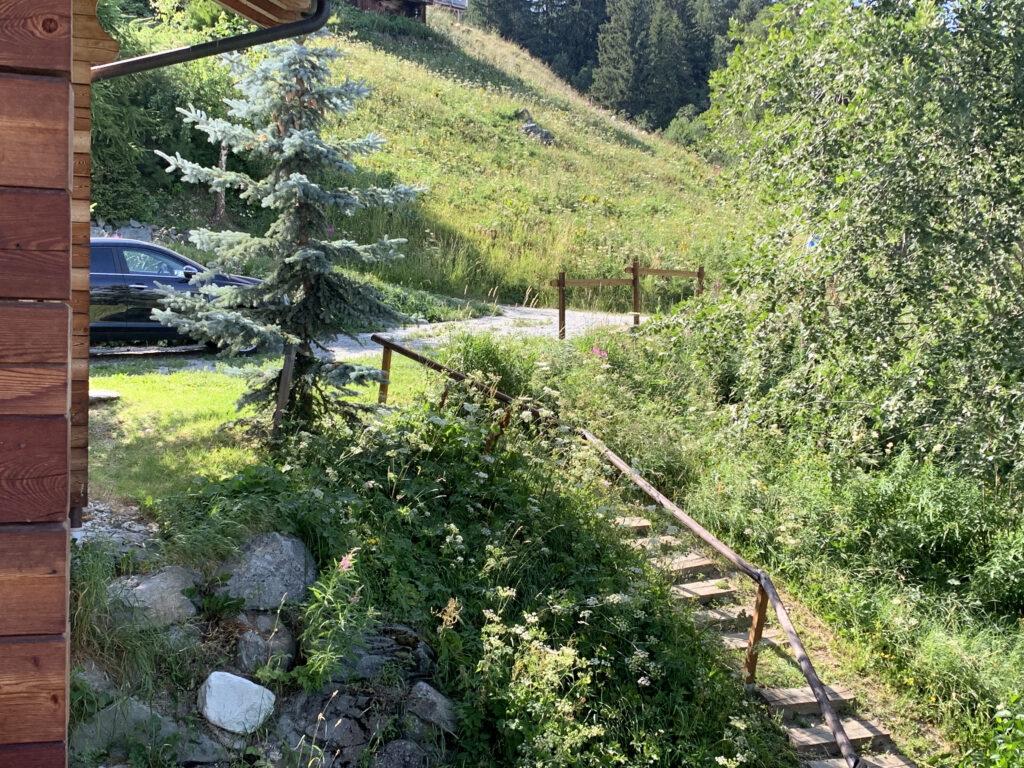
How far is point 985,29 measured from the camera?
616 centimetres

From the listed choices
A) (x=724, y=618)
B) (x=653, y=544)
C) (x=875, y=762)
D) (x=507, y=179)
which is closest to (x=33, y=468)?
(x=653, y=544)

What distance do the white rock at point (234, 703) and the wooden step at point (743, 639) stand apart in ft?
12.2

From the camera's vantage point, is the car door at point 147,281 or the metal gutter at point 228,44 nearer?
the metal gutter at point 228,44

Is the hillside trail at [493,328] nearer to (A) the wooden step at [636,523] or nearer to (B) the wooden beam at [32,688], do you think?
(A) the wooden step at [636,523]

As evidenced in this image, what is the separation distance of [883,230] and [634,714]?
3996 mm

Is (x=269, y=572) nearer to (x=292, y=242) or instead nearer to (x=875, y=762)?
(x=292, y=242)

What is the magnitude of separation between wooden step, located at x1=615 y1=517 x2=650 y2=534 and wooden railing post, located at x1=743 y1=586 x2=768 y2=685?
1.58m

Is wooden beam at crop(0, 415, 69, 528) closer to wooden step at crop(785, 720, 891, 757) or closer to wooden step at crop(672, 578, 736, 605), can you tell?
wooden step at crop(785, 720, 891, 757)

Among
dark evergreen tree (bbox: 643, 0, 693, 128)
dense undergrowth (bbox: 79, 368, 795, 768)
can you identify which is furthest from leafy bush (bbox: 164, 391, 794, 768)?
dark evergreen tree (bbox: 643, 0, 693, 128)

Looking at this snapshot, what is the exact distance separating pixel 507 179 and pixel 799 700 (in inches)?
816

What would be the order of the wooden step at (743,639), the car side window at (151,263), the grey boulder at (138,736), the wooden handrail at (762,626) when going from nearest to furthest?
the grey boulder at (138,736), the wooden handrail at (762,626), the wooden step at (743,639), the car side window at (151,263)

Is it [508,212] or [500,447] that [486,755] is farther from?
[508,212]

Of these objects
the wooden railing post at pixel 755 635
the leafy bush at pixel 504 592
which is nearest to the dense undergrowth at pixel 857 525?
the wooden railing post at pixel 755 635

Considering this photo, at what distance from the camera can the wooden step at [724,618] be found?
23.4ft
